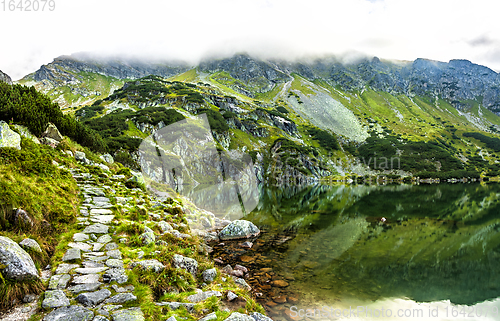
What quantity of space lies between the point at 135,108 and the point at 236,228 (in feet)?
459

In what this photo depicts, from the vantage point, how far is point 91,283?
6.46 metres

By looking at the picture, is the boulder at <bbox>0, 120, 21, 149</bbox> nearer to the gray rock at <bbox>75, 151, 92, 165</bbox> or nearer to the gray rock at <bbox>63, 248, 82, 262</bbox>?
the gray rock at <bbox>75, 151, 92, 165</bbox>

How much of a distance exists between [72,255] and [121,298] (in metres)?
3.08

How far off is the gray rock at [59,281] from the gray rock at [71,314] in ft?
3.68

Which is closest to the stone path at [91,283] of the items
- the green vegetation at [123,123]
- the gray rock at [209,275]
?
the gray rock at [209,275]

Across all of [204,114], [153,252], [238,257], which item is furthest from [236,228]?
[204,114]

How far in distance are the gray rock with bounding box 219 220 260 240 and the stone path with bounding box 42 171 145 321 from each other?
45.1 feet

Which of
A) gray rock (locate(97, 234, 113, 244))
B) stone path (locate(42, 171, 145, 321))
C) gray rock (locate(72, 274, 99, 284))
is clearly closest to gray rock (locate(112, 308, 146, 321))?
stone path (locate(42, 171, 145, 321))

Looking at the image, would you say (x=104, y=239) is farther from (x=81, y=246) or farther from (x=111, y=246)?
(x=81, y=246)

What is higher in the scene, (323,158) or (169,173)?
(169,173)

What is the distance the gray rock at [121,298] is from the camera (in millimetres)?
5879

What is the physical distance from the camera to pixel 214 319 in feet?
20.9

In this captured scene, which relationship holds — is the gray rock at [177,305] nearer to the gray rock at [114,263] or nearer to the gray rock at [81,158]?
the gray rock at [114,263]

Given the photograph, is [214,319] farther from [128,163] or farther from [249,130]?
[249,130]
